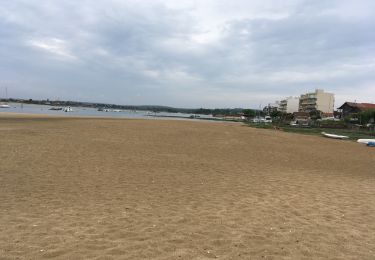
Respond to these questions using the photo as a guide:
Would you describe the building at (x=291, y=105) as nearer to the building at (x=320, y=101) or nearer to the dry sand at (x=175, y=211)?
the building at (x=320, y=101)

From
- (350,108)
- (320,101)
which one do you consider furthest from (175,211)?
(320,101)

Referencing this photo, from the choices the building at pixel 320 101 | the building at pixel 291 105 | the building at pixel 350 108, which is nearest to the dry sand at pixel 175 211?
the building at pixel 350 108

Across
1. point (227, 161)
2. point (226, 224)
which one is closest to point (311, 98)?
point (227, 161)

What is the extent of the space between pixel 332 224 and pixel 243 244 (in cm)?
247

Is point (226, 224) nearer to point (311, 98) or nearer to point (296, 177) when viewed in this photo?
point (296, 177)

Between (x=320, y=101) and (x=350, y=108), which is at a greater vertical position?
(x=320, y=101)

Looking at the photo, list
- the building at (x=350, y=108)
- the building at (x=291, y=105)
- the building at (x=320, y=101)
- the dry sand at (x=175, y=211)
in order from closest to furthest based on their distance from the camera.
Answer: the dry sand at (x=175, y=211), the building at (x=350, y=108), the building at (x=320, y=101), the building at (x=291, y=105)

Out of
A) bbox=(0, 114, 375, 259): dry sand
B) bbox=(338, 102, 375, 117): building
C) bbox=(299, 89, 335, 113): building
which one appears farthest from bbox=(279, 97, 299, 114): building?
bbox=(0, 114, 375, 259): dry sand

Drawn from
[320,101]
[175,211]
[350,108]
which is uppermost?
[320,101]

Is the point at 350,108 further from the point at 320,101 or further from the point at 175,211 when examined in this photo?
the point at 175,211

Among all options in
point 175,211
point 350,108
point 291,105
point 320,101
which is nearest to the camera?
point 175,211

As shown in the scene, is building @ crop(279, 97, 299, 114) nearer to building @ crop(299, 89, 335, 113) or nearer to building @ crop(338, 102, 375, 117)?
building @ crop(299, 89, 335, 113)

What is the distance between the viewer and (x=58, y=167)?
40.7ft

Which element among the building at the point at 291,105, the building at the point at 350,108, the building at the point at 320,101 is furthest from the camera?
the building at the point at 291,105
